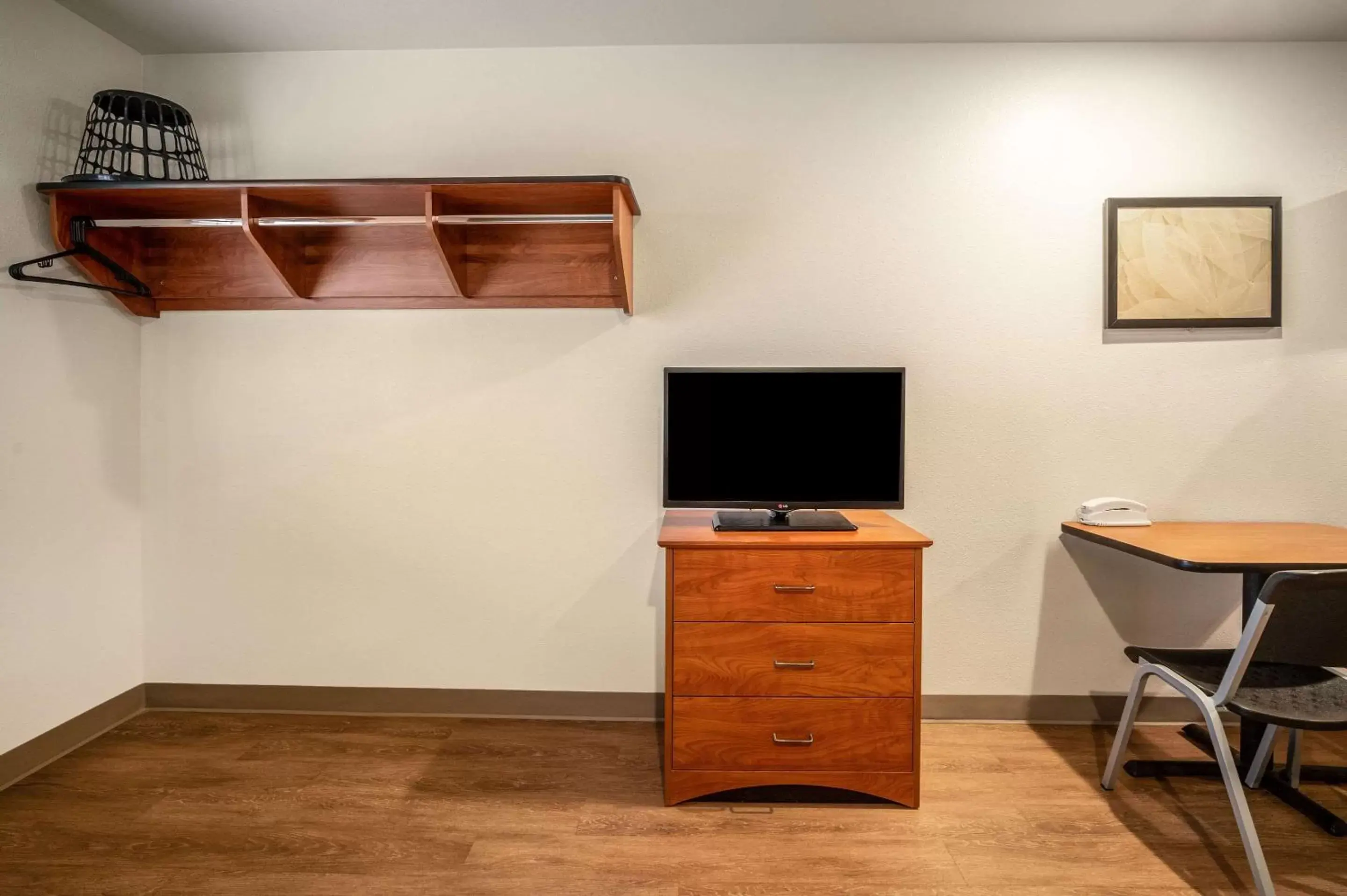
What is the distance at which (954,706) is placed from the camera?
260 cm

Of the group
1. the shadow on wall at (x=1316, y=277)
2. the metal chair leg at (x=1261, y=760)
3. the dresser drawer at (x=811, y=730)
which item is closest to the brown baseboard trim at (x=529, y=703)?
the metal chair leg at (x=1261, y=760)

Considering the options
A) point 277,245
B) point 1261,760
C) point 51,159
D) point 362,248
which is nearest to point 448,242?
point 362,248

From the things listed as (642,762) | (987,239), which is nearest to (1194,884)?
(642,762)

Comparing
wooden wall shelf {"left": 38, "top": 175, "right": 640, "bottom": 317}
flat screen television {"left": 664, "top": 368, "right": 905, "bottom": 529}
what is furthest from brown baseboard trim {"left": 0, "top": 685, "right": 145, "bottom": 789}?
flat screen television {"left": 664, "top": 368, "right": 905, "bottom": 529}

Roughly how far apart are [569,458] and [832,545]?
Result: 106 cm

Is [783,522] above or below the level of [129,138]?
below

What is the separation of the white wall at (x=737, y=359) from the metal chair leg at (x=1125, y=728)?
1.60ft

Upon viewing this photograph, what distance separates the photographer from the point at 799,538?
2.07m

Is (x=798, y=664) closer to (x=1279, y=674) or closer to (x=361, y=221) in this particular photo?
(x=1279, y=674)

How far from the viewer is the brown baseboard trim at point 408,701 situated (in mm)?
2617

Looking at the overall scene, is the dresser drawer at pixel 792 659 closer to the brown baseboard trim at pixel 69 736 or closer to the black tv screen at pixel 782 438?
the black tv screen at pixel 782 438

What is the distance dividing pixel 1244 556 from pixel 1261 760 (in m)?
0.69

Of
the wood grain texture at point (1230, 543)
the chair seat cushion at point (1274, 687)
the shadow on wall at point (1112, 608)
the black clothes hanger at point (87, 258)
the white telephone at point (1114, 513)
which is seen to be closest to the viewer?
the chair seat cushion at point (1274, 687)

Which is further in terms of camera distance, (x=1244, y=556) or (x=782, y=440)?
(x=782, y=440)
